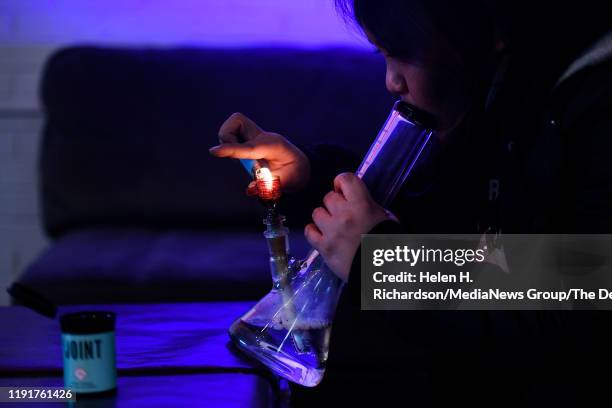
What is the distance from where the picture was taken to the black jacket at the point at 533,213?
0.89 metres

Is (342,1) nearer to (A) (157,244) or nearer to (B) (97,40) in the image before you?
(A) (157,244)

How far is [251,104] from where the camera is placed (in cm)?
243

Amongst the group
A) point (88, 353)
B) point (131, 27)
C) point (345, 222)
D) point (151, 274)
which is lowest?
point (151, 274)

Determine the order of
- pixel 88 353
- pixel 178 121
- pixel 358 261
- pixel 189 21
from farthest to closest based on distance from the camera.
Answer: pixel 189 21
pixel 178 121
pixel 358 261
pixel 88 353

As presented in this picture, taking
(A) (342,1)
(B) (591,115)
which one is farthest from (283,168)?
(B) (591,115)

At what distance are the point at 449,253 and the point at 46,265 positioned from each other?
50.4 inches

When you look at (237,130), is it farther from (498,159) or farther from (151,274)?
(151,274)

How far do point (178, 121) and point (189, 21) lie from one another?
1.66 ft

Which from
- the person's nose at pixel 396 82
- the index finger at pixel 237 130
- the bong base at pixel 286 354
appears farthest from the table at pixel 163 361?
the person's nose at pixel 396 82

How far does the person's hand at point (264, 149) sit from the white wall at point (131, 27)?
1492mm

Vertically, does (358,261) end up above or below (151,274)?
above

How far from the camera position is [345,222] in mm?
935

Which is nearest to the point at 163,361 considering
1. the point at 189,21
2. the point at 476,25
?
the point at 476,25

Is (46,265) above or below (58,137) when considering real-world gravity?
below
